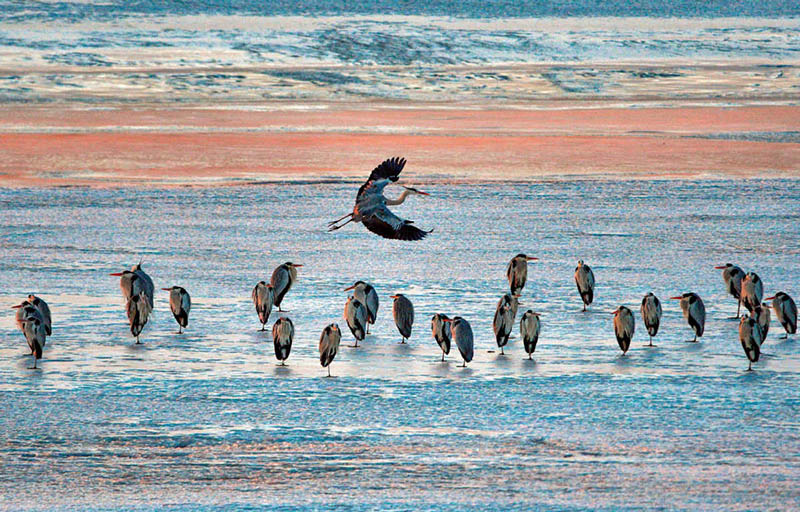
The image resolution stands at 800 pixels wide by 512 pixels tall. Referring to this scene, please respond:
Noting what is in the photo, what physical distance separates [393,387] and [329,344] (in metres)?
0.57

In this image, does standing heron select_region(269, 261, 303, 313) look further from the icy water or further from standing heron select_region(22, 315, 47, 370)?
standing heron select_region(22, 315, 47, 370)

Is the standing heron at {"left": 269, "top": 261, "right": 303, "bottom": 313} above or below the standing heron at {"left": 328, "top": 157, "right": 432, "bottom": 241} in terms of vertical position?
below

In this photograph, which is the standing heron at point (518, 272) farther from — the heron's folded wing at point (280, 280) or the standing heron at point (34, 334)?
the standing heron at point (34, 334)

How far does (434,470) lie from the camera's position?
276 inches

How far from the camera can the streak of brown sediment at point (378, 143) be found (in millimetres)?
21062

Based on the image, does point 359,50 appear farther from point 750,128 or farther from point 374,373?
point 374,373

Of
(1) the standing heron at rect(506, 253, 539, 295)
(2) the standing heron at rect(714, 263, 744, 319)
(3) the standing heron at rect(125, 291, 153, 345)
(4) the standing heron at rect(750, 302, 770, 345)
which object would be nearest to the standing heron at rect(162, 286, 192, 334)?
(3) the standing heron at rect(125, 291, 153, 345)

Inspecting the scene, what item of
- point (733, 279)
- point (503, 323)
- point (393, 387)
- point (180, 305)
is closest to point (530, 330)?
point (503, 323)

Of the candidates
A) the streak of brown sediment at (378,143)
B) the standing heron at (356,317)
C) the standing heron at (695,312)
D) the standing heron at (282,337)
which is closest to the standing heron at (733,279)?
the standing heron at (695,312)

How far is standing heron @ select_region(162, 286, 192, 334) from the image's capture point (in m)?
10.1

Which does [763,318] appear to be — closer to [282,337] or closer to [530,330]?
[530,330]

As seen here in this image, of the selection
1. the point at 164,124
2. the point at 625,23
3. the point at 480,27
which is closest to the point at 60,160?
the point at 164,124

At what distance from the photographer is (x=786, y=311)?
9.86 meters

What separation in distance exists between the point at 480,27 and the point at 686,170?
29813 millimetres
